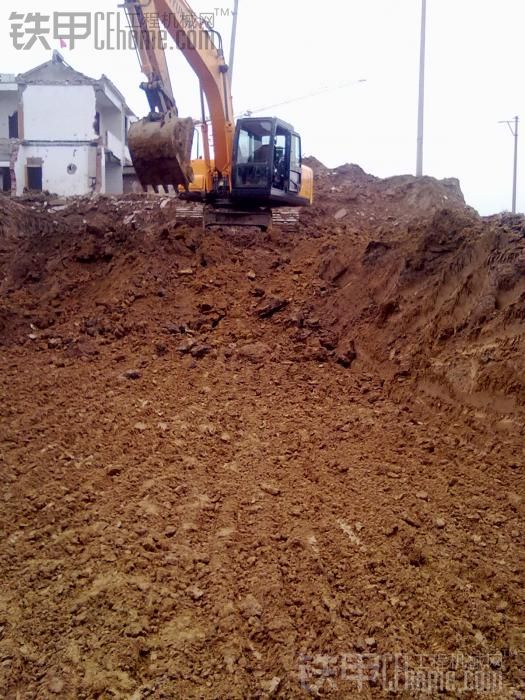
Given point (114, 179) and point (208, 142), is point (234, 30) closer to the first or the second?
point (208, 142)

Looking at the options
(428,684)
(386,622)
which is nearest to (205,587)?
(386,622)

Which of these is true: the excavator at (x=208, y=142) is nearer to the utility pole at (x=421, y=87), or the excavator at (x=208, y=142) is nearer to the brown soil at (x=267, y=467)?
the brown soil at (x=267, y=467)

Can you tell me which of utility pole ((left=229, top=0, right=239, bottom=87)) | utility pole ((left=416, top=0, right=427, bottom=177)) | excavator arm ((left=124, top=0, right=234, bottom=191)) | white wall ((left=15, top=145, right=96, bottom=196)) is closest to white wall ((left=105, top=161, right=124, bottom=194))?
white wall ((left=15, top=145, right=96, bottom=196))

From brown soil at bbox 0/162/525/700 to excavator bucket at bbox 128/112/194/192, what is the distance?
1.47 m

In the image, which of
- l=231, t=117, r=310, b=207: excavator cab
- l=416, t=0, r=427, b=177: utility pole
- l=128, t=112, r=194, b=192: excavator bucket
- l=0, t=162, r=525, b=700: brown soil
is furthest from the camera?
l=416, t=0, r=427, b=177: utility pole

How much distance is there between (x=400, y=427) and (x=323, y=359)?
154 cm

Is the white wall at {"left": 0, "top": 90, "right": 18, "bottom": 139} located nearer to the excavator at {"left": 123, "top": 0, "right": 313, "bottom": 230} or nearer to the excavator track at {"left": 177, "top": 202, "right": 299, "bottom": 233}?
the excavator track at {"left": 177, "top": 202, "right": 299, "bottom": 233}

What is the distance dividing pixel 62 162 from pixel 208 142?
13.5m

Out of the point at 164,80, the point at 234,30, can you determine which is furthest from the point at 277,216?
the point at 234,30

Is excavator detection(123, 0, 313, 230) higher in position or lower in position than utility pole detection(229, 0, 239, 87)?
lower

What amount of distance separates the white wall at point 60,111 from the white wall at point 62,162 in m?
0.37

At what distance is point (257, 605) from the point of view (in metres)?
2.82

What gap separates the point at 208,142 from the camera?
30.1 ft

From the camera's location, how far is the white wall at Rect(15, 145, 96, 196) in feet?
67.5
